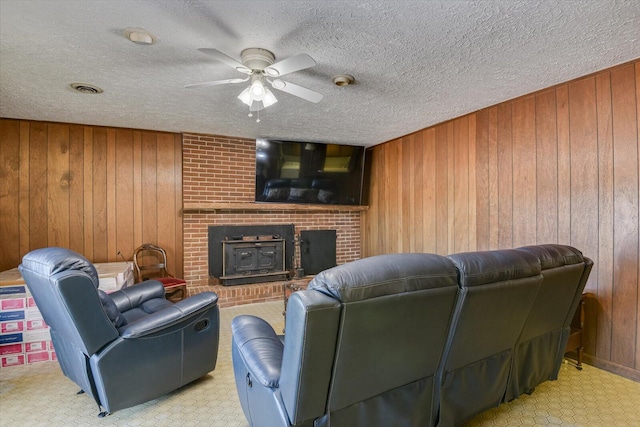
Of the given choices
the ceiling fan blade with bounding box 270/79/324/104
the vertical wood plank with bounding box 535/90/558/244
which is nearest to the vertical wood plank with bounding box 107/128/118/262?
the ceiling fan blade with bounding box 270/79/324/104

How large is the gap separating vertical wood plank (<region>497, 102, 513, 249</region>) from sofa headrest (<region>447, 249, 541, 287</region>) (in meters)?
1.76

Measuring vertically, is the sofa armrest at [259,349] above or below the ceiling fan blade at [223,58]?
below

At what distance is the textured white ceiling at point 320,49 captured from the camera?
1.85 m

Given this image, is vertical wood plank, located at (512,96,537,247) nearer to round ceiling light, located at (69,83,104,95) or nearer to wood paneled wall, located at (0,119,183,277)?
round ceiling light, located at (69,83,104,95)

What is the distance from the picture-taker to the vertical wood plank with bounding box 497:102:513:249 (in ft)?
11.2

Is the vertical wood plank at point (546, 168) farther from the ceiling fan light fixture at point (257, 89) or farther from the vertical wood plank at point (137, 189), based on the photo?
the vertical wood plank at point (137, 189)

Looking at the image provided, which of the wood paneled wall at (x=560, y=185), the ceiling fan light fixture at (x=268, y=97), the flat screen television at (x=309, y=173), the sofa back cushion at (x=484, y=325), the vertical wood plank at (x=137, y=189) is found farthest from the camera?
the flat screen television at (x=309, y=173)

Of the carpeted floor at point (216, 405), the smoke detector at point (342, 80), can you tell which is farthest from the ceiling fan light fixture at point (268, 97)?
the carpeted floor at point (216, 405)

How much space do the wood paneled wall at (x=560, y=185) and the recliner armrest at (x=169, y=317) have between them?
2913 millimetres

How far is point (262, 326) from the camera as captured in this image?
6.40ft

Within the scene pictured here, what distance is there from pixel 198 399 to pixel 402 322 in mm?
1664

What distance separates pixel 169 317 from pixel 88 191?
9.66ft

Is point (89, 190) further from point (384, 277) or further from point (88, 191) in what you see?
point (384, 277)

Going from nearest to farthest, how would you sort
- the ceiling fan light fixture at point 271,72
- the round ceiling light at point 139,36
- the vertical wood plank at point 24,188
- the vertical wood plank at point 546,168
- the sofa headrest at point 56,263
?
the sofa headrest at point 56,263, the round ceiling light at point 139,36, the ceiling fan light fixture at point 271,72, the vertical wood plank at point 546,168, the vertical wood plank at point 24,188
